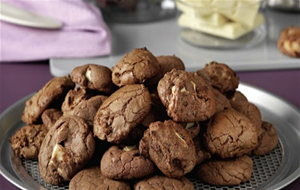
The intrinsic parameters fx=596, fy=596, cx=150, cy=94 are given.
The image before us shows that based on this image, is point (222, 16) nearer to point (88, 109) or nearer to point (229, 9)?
point (229, 9)

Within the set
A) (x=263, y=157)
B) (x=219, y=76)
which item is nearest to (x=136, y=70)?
(x=219, y=76)

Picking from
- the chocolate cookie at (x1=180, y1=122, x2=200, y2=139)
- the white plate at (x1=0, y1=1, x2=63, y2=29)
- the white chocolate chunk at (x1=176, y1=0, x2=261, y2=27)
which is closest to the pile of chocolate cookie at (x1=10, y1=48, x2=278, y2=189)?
the chocolate cookie at (x1=180, y1=122, x2=200, y2=139)

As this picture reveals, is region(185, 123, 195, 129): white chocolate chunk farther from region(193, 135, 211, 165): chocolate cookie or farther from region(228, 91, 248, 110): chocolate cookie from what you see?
region(228, 91, 248, 110): chocolate cookie

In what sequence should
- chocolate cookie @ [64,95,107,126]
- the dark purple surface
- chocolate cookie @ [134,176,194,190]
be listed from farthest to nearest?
the dark purple surface, chocolate cookie @ [64,95,107,126], chocolate cookie @ [134,176,194,190]

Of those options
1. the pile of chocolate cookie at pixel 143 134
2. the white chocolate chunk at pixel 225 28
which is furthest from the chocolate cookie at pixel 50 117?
the white chocolate chunk at pixel 225 28

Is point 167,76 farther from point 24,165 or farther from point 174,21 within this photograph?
point 174,21

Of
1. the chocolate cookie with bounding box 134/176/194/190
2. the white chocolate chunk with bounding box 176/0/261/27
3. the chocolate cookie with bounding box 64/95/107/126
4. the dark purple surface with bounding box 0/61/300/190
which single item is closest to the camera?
the chocolate cookie with bounding box 134/176/194/190
